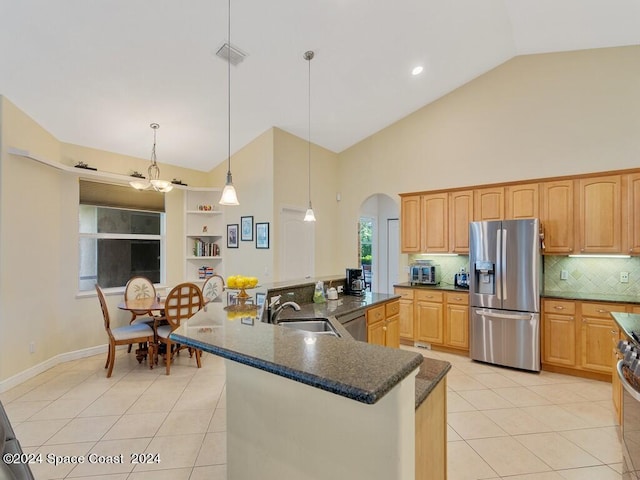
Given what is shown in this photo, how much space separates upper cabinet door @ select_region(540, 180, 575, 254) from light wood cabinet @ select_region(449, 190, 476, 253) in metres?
0.84

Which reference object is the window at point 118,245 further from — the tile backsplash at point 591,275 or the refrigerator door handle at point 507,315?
the tile backsplash at point 591,275

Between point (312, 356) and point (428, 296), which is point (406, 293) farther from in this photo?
point (312, 356)

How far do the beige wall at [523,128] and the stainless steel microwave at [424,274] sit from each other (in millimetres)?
1246

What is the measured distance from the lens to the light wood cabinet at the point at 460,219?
4359 millimetres

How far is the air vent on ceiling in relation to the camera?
3.09 metres

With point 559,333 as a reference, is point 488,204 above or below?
above

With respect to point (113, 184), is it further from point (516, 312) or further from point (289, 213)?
point (516, 312)

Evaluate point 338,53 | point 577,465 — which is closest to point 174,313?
point 338,53

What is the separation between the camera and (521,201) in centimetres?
400

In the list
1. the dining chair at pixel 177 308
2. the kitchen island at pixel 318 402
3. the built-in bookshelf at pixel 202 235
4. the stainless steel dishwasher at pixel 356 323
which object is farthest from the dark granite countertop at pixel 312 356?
the built-in bookshelf at pixel 202 235

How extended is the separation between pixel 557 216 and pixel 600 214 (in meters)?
0.39

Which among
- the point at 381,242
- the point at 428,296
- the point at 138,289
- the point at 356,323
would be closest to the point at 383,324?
the point at 356,323

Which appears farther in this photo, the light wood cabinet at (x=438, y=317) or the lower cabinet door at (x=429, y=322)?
the lower cabinet door at (x=429, y=322)

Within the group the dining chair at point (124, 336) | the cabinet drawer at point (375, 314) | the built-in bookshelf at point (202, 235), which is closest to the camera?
the cabinet drawer at point (375, 314)
